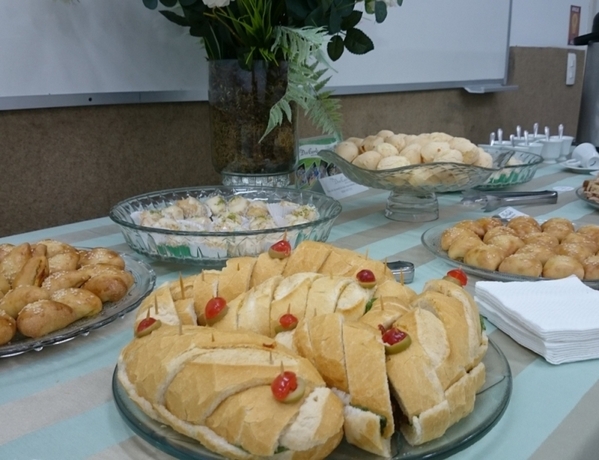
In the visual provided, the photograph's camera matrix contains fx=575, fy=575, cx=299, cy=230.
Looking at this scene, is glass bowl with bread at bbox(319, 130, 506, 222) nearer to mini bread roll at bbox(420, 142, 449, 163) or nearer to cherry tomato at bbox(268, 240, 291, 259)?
mini bread roll at bbox(420, 142, 449, 163)

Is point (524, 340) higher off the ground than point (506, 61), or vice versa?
point (506, 61)

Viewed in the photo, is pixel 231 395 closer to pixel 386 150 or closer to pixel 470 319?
pixel 470 319

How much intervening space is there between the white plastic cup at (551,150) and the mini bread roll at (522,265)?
1.34m

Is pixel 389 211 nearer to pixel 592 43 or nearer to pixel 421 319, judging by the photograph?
pixel 421 319

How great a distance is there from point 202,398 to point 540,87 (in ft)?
9.67

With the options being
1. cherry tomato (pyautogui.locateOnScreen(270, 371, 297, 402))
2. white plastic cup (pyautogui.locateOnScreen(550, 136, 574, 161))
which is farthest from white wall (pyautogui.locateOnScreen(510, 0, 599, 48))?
cherry tomato (pyautogui.locateOnScreen(270, 371, 297, 402))

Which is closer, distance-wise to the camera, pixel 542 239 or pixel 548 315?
pixel 548 315

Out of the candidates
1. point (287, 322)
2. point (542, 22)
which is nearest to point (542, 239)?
point (287, 322)

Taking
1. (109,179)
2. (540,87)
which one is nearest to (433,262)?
(109,179)

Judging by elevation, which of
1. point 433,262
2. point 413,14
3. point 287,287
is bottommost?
point 433,262

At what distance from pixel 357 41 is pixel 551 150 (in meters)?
1.16

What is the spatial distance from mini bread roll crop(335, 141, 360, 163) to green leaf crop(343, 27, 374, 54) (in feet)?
0.64

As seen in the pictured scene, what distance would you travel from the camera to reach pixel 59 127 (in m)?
1.17

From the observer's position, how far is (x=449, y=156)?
1167 millimetres
